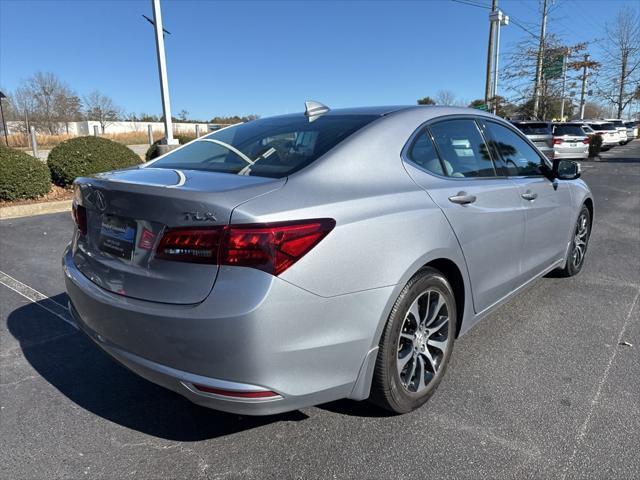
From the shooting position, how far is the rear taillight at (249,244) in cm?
182

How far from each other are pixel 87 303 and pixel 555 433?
2.41m

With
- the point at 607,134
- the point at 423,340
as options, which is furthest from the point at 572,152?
the point at 423,340

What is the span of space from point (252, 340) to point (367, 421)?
102 centimetres

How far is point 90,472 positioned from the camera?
7.09 ft

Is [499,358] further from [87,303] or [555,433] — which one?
[87,303]

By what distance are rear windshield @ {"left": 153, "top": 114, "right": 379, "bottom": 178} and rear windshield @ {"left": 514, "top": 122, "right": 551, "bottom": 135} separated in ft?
56.8

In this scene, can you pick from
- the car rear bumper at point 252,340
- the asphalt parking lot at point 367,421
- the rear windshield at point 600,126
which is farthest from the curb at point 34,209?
the rear windshield at point 600,126

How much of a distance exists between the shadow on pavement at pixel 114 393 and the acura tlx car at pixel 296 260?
0.53 meters

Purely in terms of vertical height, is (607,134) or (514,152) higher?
(514,152)

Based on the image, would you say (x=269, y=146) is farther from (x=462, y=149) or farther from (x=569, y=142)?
(x=569, y=142)

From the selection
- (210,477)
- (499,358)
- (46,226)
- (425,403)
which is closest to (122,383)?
(210,477)

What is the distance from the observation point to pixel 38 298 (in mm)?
4246

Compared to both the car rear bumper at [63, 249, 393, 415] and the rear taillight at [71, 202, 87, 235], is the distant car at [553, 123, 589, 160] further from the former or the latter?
the rear taillight at [71, 202, 87, 235]

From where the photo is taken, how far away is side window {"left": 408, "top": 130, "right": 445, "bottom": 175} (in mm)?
2615
